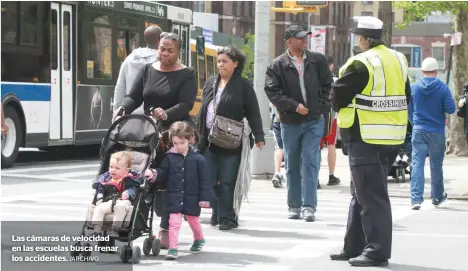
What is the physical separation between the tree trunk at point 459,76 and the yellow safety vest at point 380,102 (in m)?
19.5

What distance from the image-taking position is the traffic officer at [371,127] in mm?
9094

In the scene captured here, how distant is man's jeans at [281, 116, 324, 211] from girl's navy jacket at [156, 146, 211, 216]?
9.99ft

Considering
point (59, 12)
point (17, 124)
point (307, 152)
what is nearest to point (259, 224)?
point (307, 152)

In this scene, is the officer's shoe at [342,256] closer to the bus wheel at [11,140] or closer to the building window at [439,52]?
the bus wheel at [11,140]

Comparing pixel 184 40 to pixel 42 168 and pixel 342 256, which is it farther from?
pixel 342 256

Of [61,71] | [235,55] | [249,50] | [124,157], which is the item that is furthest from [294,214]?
[249,50]

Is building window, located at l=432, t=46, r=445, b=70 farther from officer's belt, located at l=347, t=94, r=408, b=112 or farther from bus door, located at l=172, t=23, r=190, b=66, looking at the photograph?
officer's belt, located at l=347, t=94, r=408, b=112

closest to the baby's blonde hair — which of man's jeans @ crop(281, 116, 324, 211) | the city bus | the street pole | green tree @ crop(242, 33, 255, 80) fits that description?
man's jeans @ crop(281, 116, 324, 211)

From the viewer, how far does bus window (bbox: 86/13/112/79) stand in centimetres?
2256

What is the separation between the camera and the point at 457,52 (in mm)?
29781

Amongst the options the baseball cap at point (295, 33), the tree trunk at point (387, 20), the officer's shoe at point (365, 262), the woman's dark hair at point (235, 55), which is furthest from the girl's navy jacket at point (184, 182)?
the tree trunk at point (387, 20)

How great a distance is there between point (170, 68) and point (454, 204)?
6.01 metres

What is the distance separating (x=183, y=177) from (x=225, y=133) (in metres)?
2.02

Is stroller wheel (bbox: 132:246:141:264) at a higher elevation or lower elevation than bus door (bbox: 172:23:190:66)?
lower
